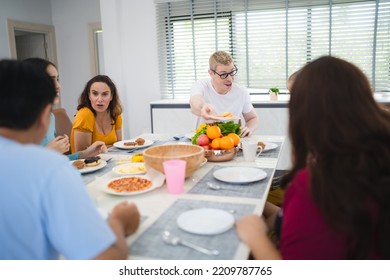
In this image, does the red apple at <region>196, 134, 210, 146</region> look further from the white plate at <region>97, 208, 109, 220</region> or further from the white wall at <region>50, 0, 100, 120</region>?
the white wall at <region>50, 0, 100, 120</region>

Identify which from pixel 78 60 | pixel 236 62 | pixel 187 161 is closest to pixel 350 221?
pixel 187 161

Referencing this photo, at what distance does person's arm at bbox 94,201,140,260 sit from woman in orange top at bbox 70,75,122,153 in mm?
1467

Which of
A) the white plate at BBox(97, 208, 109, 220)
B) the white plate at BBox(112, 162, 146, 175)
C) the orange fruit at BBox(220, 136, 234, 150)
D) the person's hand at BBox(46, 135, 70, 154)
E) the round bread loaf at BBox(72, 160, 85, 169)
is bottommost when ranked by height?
the white plate at BBox(97, 208, 109, 220)

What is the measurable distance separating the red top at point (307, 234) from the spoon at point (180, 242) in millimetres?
186

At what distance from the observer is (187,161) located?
1430 mm

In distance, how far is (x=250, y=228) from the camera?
98cm

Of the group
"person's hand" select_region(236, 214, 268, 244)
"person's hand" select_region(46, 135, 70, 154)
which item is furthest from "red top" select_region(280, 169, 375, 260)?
"person's hand" select_region(46, 135, 70, 154)

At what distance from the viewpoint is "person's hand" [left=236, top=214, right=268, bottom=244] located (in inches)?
37.2

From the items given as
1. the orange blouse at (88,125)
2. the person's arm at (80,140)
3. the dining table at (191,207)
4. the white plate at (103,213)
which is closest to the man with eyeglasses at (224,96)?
the orange blouse at (88,125)

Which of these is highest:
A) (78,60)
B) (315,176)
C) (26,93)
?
(78,60)

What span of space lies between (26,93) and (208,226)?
0.59 meters

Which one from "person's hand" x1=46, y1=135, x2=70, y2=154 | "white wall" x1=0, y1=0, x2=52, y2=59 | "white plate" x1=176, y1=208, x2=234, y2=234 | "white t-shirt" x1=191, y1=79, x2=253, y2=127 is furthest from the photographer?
"white wall" x1=0, y1=0, x2=52, y2=59

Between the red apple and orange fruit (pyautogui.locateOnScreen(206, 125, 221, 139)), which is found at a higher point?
orange fruit (pyautogui.locateOnScreen(206, 125, 221, 139))
